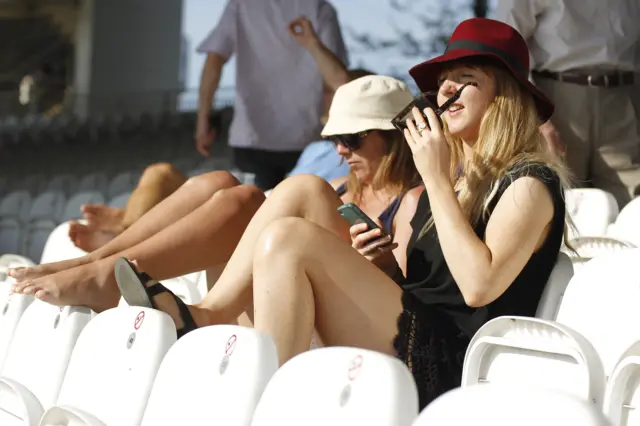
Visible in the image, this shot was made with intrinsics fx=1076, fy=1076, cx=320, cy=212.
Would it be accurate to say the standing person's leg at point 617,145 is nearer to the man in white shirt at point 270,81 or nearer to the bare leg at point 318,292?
the man in white shirt at point 270,81

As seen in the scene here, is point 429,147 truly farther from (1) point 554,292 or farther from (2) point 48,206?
(2) point 48,206

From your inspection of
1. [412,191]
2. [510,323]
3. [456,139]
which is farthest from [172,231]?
[510,323]

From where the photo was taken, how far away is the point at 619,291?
2.00 m

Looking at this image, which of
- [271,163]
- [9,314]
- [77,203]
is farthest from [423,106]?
[77,203]

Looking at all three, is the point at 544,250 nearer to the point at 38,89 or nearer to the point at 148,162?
the point at 148,162

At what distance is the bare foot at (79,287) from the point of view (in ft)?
9.00

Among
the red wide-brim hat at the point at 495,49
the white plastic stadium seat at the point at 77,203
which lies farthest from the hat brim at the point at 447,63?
the white plastic stadium seat at the point at 77,203

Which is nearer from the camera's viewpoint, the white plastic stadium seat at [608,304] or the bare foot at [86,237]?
the white plastic stadium seat at [608,304]

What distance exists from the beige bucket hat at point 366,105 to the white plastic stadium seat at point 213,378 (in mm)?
1320

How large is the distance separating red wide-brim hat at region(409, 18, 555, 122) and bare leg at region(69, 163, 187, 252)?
156cm

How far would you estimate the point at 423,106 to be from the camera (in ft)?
8.63

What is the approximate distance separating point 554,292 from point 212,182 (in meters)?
1.40

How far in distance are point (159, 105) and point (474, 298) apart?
7.76 metres

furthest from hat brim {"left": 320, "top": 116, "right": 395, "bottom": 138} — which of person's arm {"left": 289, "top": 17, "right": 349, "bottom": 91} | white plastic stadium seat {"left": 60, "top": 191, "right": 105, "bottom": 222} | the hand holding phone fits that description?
white plastic stadium seat {"left": 60, "top": 191, "right": 105, "bottom": 222}
